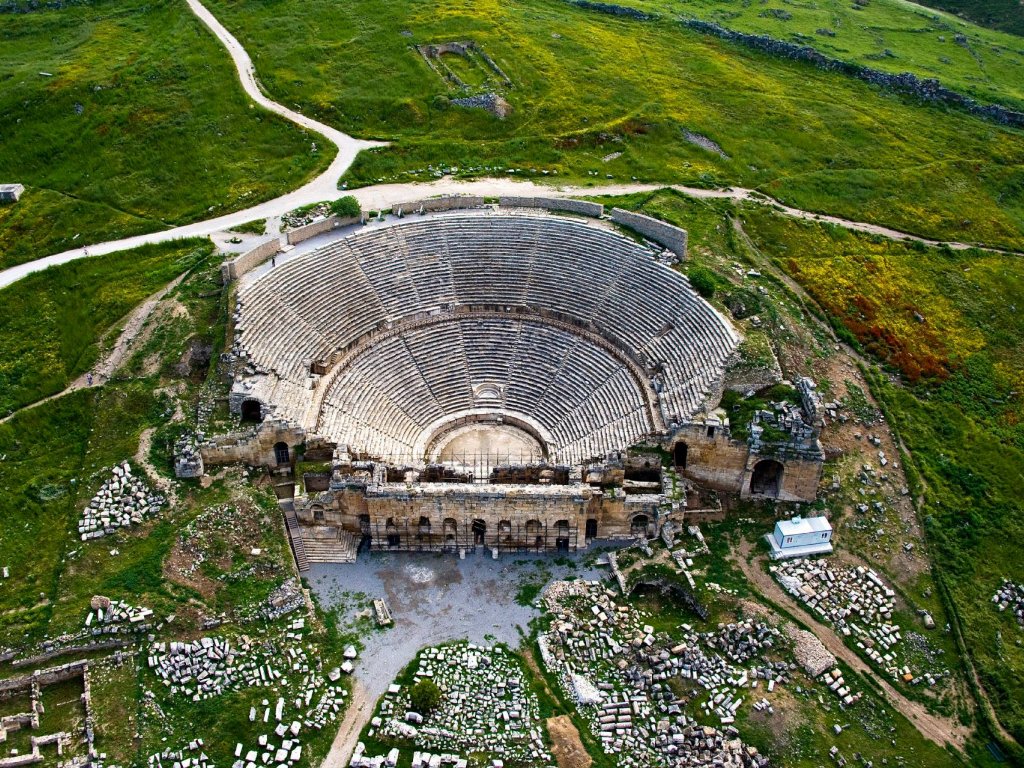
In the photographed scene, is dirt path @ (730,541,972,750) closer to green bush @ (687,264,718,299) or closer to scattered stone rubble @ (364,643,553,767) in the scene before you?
scattered stone rubble @ (364,643,553,767)

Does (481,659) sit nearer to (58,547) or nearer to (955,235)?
(58,547)

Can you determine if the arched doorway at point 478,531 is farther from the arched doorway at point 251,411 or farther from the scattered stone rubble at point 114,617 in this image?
the scattered stone rubble at point 114,617

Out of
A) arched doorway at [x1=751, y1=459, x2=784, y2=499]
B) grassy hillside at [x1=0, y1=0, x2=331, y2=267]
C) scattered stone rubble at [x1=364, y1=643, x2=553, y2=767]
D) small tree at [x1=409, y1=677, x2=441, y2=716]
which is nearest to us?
scattered stone rubble at [x1=364, y1=643, x2=553, y2=767]

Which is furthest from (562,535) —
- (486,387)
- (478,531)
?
(486,387)

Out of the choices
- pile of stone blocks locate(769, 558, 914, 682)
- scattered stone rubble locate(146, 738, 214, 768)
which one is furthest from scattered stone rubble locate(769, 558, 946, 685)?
scattered stone rubble locate(146, 738, 214, 768)

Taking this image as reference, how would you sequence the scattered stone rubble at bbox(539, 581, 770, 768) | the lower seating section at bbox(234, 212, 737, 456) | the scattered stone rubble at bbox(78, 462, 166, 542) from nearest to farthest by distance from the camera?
the scattered stone rubble at bbox(539, 581, 770, 768) → the scattered stone rubble at bbox(78, 462, 166, 542) → the lower seating section at bbox(234, 212, 737, 456)

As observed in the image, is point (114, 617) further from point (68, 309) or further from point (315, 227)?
point (315, 227)
